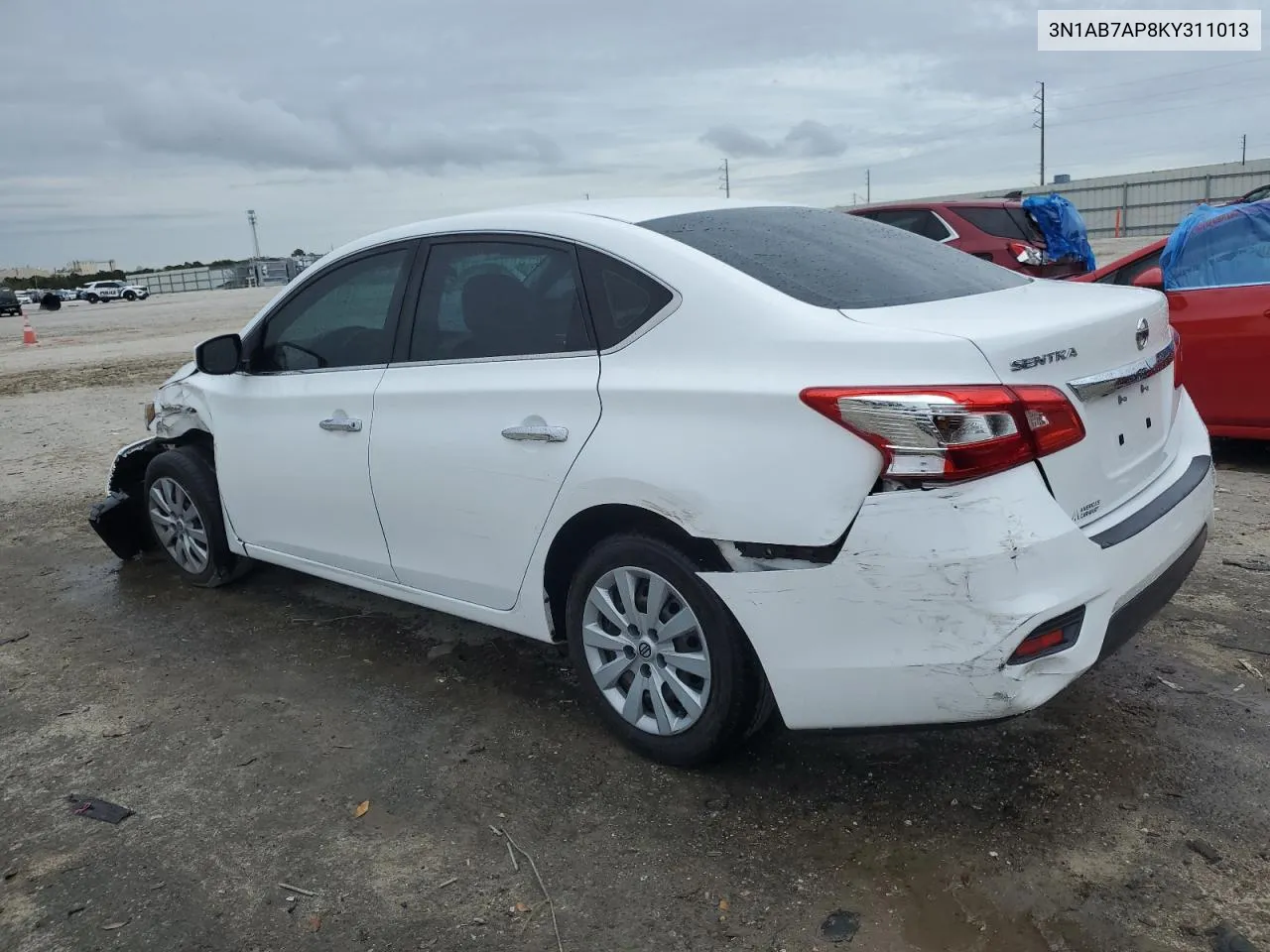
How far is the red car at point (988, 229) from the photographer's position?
10.3m

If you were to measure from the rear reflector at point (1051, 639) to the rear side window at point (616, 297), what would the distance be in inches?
52.2

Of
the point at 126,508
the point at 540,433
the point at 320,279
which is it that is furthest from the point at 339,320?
the point at 126,508

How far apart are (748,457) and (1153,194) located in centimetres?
3472

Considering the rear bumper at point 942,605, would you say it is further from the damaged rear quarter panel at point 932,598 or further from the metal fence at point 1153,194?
the metal fence at point 1153,194

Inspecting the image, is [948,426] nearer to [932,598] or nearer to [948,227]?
[932,598]

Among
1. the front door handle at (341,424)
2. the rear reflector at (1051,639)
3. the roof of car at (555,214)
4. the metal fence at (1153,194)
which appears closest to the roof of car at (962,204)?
the roof of car at (555,214)

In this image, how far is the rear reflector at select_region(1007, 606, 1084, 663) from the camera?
8.11 ft

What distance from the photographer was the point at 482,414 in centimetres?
339

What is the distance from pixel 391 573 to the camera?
3902 millimetres

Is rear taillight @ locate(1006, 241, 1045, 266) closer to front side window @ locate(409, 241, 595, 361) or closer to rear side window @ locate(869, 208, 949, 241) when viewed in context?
rear side window @ locate(869, 208, 949, 241)

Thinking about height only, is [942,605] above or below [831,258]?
below

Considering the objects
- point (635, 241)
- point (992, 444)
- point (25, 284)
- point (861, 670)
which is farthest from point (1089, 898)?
point (25, 284)

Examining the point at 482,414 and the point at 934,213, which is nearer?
the point at 482,414

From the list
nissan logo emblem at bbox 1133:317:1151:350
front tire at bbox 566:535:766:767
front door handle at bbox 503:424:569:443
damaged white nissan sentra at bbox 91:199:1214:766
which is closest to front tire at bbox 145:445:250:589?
damaged white nissan sentra at bbox 91:199:1214:766
